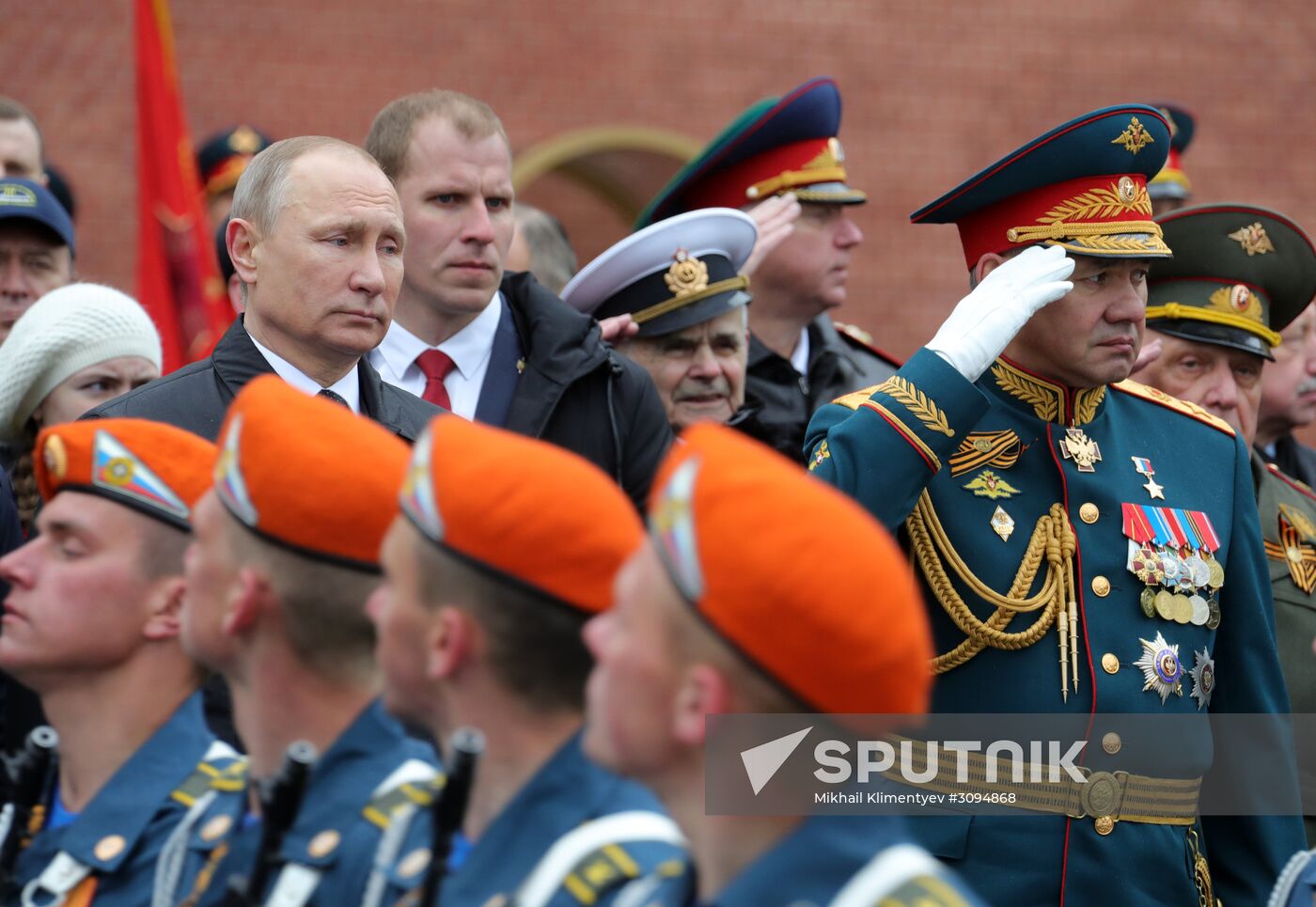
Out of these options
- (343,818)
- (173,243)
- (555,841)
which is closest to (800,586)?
(555,841)

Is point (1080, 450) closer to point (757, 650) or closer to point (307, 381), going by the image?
point (307, 381)

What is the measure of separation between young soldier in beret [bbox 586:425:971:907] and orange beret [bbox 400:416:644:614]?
0.27 meters

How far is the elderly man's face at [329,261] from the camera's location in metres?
4.24

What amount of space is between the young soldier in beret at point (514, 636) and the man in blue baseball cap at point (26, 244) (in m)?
3.31

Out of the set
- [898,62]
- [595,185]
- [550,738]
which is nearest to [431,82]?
[595,185]

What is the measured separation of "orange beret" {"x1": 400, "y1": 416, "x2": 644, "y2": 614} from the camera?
104 inches

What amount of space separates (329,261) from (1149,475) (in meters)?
1.76

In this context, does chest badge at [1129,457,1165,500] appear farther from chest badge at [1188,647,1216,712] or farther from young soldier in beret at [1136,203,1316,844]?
young soldier in beret at [1136,203,1316,844]

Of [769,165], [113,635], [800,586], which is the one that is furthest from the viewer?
[769,165]

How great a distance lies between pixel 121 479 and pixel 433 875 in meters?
1.10

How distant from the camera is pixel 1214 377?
5.22 meters

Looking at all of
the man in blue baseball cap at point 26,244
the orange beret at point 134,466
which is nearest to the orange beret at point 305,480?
the orange beret at point 134,466

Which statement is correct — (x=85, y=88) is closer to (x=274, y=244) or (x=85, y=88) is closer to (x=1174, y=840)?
(x=274, y=244)

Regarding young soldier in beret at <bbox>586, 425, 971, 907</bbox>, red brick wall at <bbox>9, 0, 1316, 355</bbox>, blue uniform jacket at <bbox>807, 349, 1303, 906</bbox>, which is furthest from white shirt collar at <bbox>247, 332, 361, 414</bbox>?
red brick wall at <bbox>9, 0, 1316, 355</bbox>
